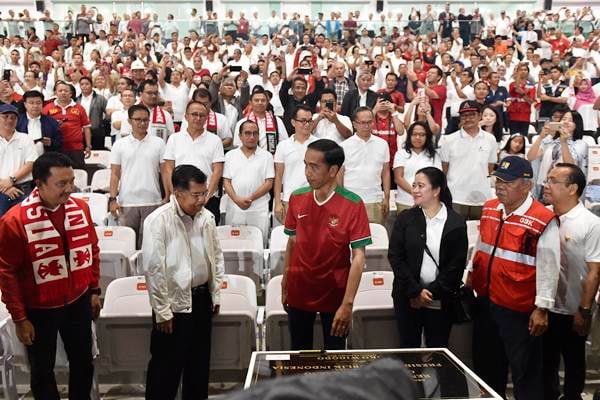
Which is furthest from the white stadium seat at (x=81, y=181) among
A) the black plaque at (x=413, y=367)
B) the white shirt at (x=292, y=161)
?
the black plaque at (x=413, y=367)

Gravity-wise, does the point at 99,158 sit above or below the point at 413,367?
above

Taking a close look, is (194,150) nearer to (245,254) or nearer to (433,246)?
(245,254)

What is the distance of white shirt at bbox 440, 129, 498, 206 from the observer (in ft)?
18.4

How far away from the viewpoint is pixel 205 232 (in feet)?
11.3

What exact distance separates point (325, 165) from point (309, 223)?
0.36 m

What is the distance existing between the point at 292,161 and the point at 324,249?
2198 millimetres

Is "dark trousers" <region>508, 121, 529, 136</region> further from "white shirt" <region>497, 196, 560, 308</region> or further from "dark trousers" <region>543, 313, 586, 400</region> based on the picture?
"white shirt" <region>497, 196, 560, 308</region>

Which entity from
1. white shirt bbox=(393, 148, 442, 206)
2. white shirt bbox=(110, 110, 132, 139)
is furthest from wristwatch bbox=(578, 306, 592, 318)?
white shirt bbox=(110, 110, 132, 139)

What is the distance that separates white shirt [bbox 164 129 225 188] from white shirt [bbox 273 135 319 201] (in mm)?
565

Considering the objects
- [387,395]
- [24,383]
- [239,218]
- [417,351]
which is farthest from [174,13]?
[387,395]

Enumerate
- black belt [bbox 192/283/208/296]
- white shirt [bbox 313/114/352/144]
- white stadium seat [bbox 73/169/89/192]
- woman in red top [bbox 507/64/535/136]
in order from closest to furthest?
1. black belt [bbox 192/283/208/296]
2. white shirt [bbox 313/114/352/144]
3. white stadium seat [bbox 73/169/89/192]
4. woman in red top [bbox 507/64/535/136]

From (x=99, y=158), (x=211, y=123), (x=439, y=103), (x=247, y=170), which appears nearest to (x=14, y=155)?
(x=211, y=123)

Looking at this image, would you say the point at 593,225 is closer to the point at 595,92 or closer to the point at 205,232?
the point at 205,232

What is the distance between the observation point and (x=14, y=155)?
5484 millimetres
